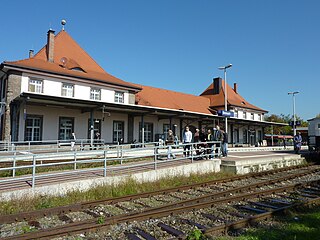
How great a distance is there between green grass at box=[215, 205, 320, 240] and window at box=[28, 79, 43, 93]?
18999 mm

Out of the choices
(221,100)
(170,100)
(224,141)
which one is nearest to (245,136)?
(221,100)

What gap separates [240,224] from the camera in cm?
517

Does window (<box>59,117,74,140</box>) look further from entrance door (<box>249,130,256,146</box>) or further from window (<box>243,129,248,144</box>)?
entrance door (<box>249,130,256,146</box>)

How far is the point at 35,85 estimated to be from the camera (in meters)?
19.8

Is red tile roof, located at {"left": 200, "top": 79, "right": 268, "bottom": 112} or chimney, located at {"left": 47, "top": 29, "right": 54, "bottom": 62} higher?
chimney, located at {"left": 47, "top": 29, "right": 54, "bottom": 62}

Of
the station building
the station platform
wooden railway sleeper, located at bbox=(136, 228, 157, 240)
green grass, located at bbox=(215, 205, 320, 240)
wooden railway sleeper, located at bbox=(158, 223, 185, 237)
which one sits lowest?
wooden railway sleeper, located at bbox=(136, 228, 157, 240)

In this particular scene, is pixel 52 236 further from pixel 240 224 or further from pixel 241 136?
pixel 241 136

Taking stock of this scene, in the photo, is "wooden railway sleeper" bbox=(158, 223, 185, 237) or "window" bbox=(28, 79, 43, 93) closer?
"wooden railway sleeper" bbox=(158, 223, 185, 237)

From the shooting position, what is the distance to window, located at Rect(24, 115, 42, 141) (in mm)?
18414

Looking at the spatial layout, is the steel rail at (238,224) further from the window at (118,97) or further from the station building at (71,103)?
the window at (118,97)

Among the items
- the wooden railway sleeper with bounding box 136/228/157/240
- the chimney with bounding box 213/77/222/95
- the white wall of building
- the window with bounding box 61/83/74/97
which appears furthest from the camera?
the chimney with bounding box 213/77/222/95

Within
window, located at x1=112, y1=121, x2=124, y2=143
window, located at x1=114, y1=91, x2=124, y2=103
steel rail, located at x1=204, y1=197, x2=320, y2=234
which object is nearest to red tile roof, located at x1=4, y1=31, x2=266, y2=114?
window, located at x1=114, y1=91, x2=124, y2=103

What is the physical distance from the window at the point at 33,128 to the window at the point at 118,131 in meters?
6.18

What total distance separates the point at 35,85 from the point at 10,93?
1963 millimetres
